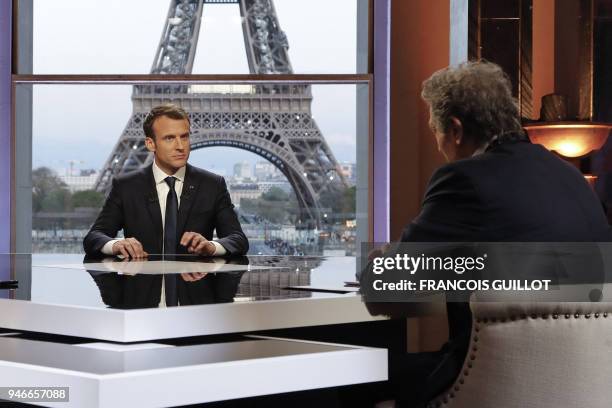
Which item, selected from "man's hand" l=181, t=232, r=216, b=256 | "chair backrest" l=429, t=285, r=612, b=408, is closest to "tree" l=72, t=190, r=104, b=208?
"man's hand" l=181, t=232, r=216, b=256

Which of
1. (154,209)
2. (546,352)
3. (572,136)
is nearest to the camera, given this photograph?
(546,352)

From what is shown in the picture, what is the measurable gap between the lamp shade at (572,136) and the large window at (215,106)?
1404mm

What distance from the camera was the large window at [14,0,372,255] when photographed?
5367 mm

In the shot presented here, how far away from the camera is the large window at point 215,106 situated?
537cm

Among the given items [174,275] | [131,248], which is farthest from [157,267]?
[131,248]

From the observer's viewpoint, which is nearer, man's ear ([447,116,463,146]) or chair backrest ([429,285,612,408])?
chair backrest ([429,285,612,408])

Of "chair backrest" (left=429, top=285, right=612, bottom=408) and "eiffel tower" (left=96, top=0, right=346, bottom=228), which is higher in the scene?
"eiffel tower" (left=96, top=0, right=346, bottom=228)

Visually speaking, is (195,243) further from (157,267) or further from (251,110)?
(251,110)

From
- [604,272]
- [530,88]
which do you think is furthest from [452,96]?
[530,88]

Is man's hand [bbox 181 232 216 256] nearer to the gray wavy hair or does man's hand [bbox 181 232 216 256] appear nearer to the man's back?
the gray wavy hair

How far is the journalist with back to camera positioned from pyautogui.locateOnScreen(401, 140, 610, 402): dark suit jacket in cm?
152

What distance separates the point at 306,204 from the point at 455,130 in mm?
4150

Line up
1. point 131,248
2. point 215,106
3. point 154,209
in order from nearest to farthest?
point 131,248 < point 154,209 < point 215,106

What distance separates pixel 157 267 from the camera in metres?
2.15
